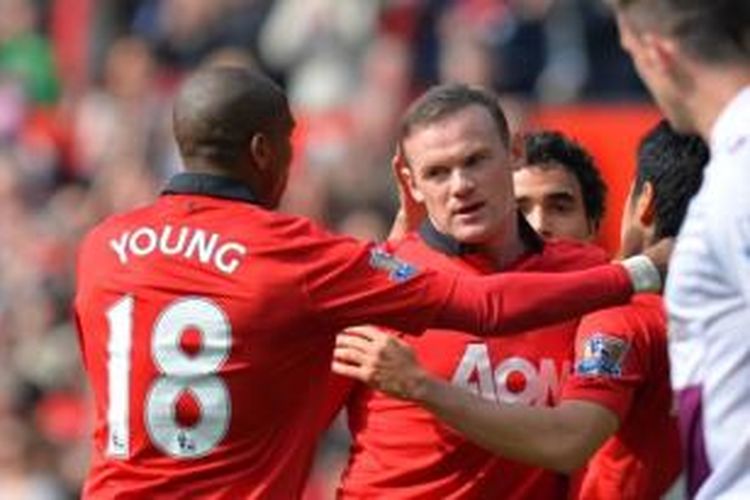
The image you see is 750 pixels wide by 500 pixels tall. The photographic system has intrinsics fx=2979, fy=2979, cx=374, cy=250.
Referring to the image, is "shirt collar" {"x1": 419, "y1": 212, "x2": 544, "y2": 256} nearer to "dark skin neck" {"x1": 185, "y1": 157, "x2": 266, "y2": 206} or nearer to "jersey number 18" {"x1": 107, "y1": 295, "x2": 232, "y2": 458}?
"dark skin neck" {"x1": 185, "y1": 157, "x2": 266, "y2": 206}

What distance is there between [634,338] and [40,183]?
1086 cm

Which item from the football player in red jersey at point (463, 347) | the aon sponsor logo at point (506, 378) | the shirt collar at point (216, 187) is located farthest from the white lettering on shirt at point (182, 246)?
the aon sponsor logo at point (506, 378)

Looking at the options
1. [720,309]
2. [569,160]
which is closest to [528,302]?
[569,160]

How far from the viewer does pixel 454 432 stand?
7297 mm

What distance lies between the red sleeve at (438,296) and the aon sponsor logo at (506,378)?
324mm

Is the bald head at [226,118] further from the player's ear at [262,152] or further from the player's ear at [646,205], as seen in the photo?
the player's ear at [646,205]

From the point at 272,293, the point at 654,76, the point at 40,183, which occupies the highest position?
the point at 654,76

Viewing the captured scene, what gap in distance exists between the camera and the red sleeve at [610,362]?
23.6 ft

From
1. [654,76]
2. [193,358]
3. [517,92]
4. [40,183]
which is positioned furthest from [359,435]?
[40,183]

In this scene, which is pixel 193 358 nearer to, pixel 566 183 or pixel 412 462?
pixel 412 462

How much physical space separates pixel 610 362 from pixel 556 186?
35.6 inches

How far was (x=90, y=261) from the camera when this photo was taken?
23.6 ft

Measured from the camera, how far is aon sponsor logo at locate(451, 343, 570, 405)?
288 inches

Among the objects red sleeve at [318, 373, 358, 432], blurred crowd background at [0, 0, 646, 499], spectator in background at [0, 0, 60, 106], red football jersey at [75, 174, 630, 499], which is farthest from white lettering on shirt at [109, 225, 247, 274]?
spectator in background at [0, 0, 60, 106]
